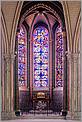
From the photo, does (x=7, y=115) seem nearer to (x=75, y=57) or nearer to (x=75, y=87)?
(x=75, y=87)

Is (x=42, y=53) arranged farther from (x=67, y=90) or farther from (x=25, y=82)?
(x=67, y=90)

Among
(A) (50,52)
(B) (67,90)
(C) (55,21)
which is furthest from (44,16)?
(B) (67,90)

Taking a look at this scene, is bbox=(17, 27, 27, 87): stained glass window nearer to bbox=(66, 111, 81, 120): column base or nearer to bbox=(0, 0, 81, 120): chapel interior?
bbox=(0, 0, 81, 120): chapel interior

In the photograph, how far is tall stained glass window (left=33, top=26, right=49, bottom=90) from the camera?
1155 inches

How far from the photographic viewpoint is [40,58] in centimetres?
2945

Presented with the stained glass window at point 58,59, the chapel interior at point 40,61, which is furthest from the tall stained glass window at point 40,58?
the stained glass window at point 58,59

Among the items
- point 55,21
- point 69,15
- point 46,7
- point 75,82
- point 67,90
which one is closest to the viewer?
point 69,15

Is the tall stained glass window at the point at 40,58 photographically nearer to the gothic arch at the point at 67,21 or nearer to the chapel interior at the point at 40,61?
the chapel interior at the point at 40,61

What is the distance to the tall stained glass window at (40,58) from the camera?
1155 inches

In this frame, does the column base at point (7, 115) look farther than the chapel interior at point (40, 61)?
No

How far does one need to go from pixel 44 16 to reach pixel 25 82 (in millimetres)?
5244

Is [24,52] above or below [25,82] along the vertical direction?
above

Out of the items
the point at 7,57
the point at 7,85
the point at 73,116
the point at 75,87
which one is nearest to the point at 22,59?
the point at 7,57

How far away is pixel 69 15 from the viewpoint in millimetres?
19438
